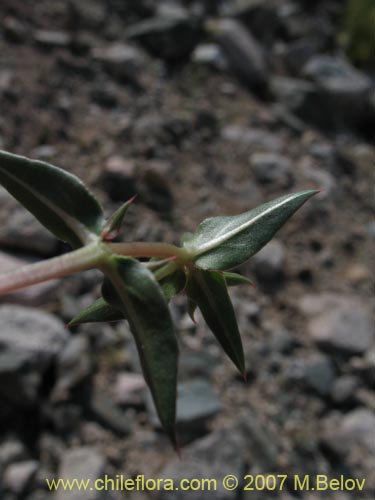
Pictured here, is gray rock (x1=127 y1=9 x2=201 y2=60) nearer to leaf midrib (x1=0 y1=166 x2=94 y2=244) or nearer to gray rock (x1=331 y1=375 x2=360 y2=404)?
gray rock (x1=331 y1=375 x2=360 y2=404)

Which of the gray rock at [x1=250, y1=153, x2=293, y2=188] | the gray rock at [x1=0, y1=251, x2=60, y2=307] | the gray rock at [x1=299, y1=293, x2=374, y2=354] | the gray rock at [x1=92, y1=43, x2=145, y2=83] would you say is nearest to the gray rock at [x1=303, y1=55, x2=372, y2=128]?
the gray rock at [x1=250, y1=153, x2=293, y2=188]

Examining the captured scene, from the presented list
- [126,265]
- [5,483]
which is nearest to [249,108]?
[5,483]

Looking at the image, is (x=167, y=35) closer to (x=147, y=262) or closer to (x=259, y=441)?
(x=259, y=441)

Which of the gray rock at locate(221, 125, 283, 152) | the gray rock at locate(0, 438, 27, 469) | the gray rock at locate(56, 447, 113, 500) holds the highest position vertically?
the gray rock at locate(0, 438, 27, 469)

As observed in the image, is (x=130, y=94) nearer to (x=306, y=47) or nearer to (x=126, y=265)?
(x=306, y=47)

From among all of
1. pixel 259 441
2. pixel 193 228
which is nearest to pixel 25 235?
pixel 193 228

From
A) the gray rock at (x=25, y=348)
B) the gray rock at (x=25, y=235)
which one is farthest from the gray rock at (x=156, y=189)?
the gray rock at (x=25, y=348)

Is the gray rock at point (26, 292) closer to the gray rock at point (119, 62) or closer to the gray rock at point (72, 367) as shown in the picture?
the gray rock at point (72, 367)
